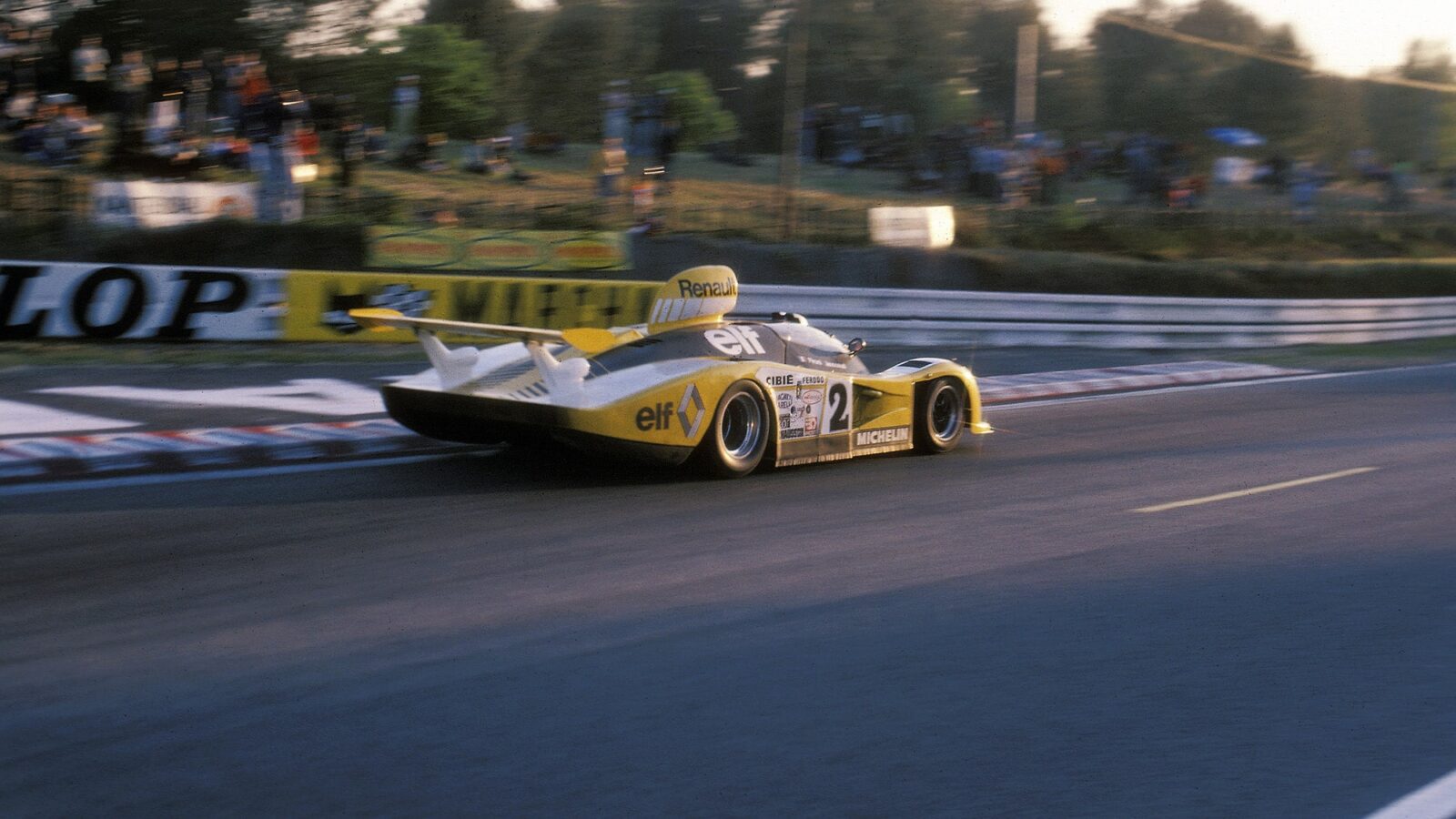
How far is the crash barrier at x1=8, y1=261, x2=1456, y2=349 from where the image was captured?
49.7 ft

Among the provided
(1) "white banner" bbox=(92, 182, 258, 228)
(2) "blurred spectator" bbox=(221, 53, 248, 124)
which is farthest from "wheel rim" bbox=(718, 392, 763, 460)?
(2) "blurred spectator" bbox=(221, 53, 248, 124)

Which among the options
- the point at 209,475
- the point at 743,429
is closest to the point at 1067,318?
the point at 743,429

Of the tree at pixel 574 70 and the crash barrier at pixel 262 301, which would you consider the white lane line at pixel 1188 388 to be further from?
the tree at pixel 574 70

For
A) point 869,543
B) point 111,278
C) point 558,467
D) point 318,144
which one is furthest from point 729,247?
point 869,543

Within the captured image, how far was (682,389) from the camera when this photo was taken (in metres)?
8.82

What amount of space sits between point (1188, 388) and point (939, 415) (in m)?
7.30

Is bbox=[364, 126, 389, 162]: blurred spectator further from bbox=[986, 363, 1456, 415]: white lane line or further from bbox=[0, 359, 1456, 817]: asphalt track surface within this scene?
bbox=[0, 359, 1456, 817]: asphalt track surface

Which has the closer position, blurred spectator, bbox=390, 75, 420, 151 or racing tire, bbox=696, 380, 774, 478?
racing tire, bbox=696, 380, 774, 478

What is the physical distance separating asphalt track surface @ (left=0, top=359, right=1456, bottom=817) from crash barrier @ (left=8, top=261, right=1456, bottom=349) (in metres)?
7.43

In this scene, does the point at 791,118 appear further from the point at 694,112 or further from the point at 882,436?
the point at 694,112

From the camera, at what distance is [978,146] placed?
30.0m

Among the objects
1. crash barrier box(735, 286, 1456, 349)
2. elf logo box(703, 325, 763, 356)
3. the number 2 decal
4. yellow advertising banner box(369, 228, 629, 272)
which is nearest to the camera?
elf logo box(703, 325, 763, 356)

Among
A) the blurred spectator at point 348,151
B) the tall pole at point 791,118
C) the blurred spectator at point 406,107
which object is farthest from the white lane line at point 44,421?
the blurred spectator at point 406,107

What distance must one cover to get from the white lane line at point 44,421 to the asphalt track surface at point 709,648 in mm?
2239
